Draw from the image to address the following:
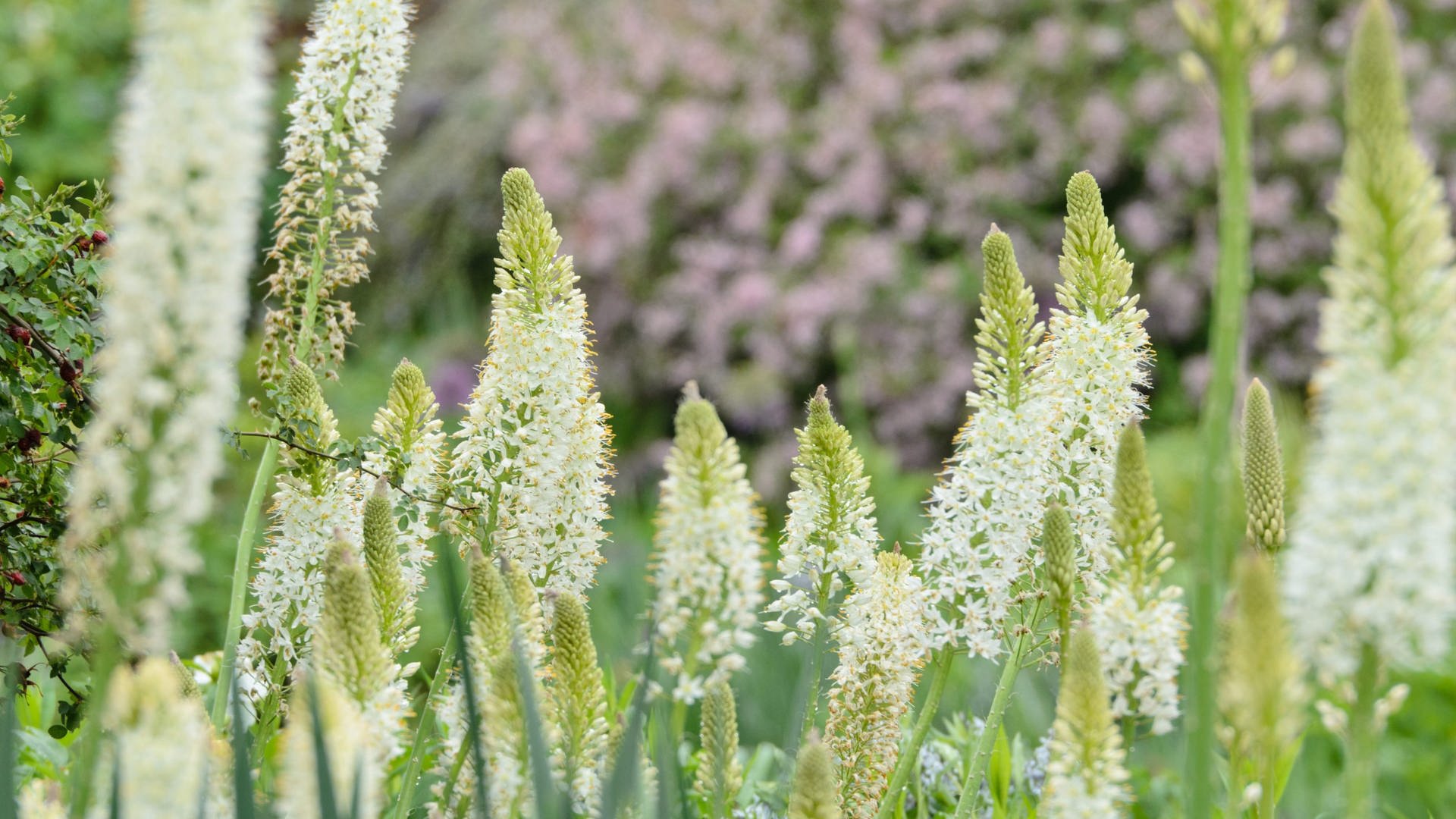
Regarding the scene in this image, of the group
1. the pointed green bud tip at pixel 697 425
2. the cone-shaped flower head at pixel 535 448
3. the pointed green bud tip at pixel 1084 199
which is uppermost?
the pointed green bud tip at pixel 1084 199

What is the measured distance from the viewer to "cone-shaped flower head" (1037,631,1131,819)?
1944 millimetres

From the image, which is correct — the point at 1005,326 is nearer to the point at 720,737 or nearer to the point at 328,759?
the point at 720,737

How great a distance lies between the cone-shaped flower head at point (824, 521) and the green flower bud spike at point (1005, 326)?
29cm

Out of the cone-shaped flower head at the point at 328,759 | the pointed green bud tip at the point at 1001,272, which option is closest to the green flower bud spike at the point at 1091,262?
the pointed green bud tip at the point at 1001,272

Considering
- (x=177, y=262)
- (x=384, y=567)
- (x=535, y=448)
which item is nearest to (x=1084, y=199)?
(x=535, y=448)

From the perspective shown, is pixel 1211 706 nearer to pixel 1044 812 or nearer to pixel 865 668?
pixel 1044 812

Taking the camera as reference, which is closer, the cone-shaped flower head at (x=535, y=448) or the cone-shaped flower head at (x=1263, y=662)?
the cone-shaped flower head at (x=1263, y=662)

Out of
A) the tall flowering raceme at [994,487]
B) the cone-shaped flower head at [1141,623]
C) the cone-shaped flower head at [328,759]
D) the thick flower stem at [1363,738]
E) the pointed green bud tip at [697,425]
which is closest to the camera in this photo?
the thick flower stem at [1363,738]

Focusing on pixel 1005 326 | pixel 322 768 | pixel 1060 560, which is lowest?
pixel 322 768

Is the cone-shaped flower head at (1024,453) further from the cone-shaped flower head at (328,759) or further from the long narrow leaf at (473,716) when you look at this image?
the cone-shaped flower head at (328,759)

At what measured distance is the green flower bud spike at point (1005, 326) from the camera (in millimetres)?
2754

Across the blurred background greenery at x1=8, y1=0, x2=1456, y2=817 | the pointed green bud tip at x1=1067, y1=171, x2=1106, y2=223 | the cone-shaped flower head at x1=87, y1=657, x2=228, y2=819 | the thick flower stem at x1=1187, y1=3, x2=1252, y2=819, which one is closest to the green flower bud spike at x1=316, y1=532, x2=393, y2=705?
the cone-shaped flower head at x1=87, y1=657, x2=228, y2=819

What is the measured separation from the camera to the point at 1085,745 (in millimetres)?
1970

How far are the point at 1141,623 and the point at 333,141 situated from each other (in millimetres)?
2021
